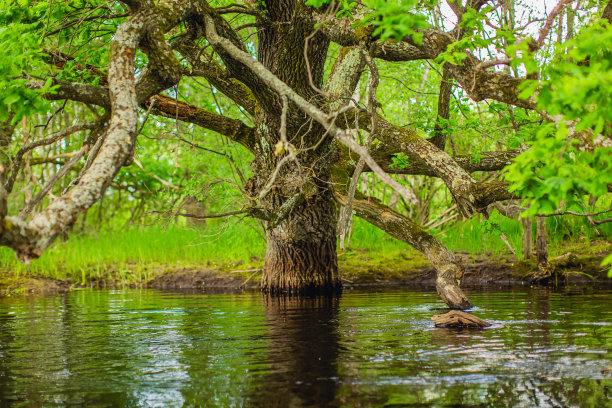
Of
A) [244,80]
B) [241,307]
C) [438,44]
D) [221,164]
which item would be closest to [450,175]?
[438,44]

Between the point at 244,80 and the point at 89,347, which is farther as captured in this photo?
the point at 244,80

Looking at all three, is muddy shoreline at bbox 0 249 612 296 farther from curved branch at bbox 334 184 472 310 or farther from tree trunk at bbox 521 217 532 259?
curved branch at bbox 334 184 472 310

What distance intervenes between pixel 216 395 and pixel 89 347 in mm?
2647

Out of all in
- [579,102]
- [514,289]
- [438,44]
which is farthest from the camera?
[514,289]

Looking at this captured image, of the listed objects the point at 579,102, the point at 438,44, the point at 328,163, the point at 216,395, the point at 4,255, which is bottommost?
the point at 216,395

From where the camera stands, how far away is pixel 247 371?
17.0 ft

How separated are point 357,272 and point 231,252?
10.9 feet

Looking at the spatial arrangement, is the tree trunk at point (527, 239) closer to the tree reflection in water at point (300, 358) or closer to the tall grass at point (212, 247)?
the tall grass at point (212, 247)

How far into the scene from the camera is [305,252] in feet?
35.6

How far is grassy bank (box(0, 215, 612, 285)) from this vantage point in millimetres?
14258

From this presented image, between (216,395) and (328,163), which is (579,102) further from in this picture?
(328,163)

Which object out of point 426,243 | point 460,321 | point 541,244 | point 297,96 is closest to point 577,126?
point 297,96

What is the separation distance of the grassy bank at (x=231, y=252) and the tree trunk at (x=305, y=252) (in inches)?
114

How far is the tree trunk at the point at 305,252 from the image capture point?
10.6 meters
